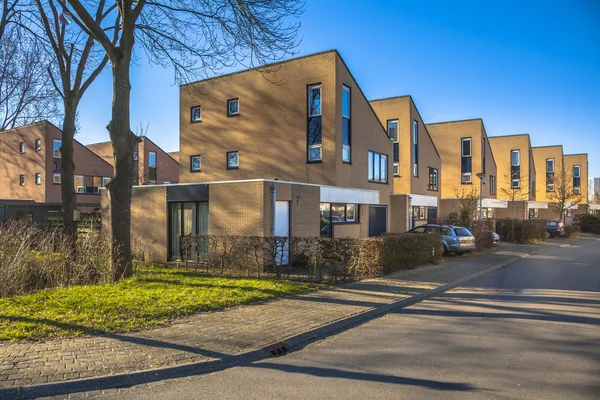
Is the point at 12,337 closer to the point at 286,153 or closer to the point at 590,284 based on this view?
the point at 590,284

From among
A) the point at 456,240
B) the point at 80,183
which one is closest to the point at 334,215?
the point at 456,240

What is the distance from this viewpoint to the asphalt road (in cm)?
459

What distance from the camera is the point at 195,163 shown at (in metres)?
24.4

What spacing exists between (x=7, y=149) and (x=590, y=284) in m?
48.0

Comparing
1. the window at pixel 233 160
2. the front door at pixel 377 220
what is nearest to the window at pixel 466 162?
the front door at pixel 377 220

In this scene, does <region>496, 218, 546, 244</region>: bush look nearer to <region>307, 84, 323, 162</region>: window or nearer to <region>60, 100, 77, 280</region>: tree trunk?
<region>307, 84, 323, 162</region>: window

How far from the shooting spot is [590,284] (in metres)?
11.8

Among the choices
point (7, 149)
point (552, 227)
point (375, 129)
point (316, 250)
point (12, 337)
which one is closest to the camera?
point (12, 337)

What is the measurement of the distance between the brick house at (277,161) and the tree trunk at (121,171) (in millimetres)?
3714

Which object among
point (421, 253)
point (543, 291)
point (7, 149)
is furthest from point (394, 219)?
point (7, 149)

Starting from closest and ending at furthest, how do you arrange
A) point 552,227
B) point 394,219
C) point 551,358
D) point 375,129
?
1. point 551,358
2. point 375,129
3. point 394,219
4. point 552,227

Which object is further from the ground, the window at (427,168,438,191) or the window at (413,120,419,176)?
the window at (413,120,419,176)

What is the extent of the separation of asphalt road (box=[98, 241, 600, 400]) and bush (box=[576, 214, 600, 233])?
42.7 m

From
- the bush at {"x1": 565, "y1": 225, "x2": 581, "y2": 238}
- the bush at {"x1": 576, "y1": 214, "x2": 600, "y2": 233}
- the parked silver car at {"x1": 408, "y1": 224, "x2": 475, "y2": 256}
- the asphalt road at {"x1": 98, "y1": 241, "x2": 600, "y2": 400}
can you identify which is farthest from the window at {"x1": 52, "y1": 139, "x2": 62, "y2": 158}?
the bush at {"x1": 576, "y1": 214, "x2": 600, "y2": 233}
